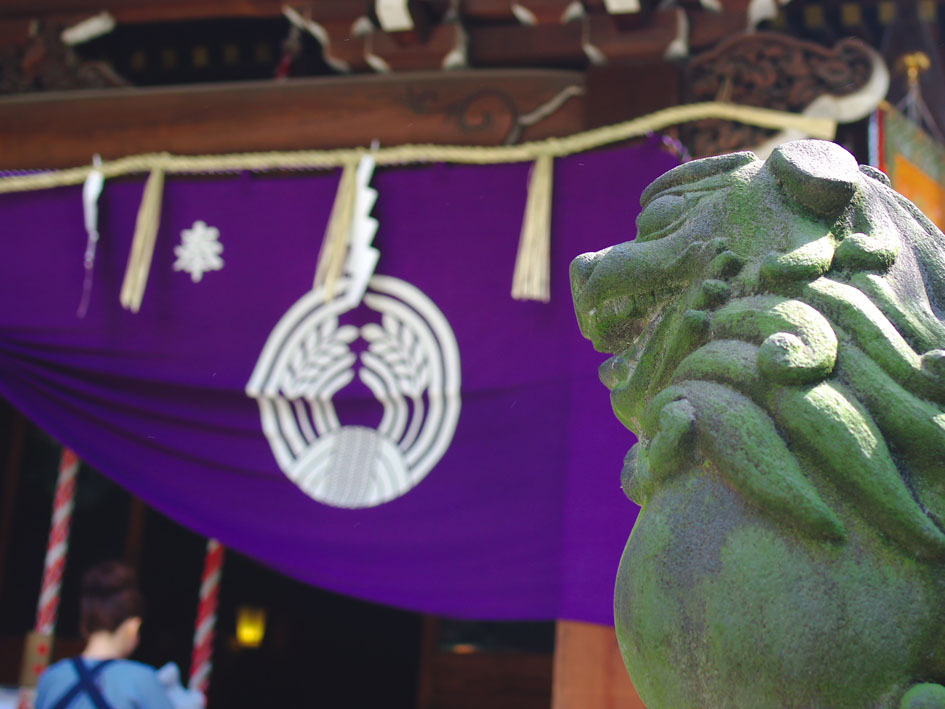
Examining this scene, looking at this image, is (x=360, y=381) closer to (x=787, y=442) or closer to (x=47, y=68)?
(x=47, y=68)

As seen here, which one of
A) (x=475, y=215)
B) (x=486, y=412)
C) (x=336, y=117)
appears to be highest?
(x=336, y=117)

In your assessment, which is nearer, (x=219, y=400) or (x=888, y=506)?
(x=888, y=506)

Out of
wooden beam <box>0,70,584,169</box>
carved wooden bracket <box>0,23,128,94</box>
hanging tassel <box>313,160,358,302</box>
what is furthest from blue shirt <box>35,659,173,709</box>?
carved wooden bracket <box>0,23,128,94</box>

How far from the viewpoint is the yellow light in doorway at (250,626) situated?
5.70 meters

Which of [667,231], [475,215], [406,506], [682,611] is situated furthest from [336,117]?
[682,611]

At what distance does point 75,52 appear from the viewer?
169 inches

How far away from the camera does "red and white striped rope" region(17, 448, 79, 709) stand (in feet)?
13.0

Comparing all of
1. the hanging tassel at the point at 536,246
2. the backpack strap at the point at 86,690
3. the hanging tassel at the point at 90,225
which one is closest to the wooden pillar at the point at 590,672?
the hanging tassel at the point at 536,246

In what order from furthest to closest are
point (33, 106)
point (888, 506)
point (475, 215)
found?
point (33, 106) → point (475, 215) → point (888, 506)

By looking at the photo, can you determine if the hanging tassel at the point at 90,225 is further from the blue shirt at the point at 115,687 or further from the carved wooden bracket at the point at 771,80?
the carved wooden bracket at the point at 771,80

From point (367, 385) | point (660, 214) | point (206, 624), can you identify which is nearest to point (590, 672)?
point (367, 385)

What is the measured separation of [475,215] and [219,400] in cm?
114

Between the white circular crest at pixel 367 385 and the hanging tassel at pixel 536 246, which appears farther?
the white circular crest at pixel 367 385

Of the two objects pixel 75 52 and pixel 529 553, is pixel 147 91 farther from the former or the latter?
pixel 529 553
